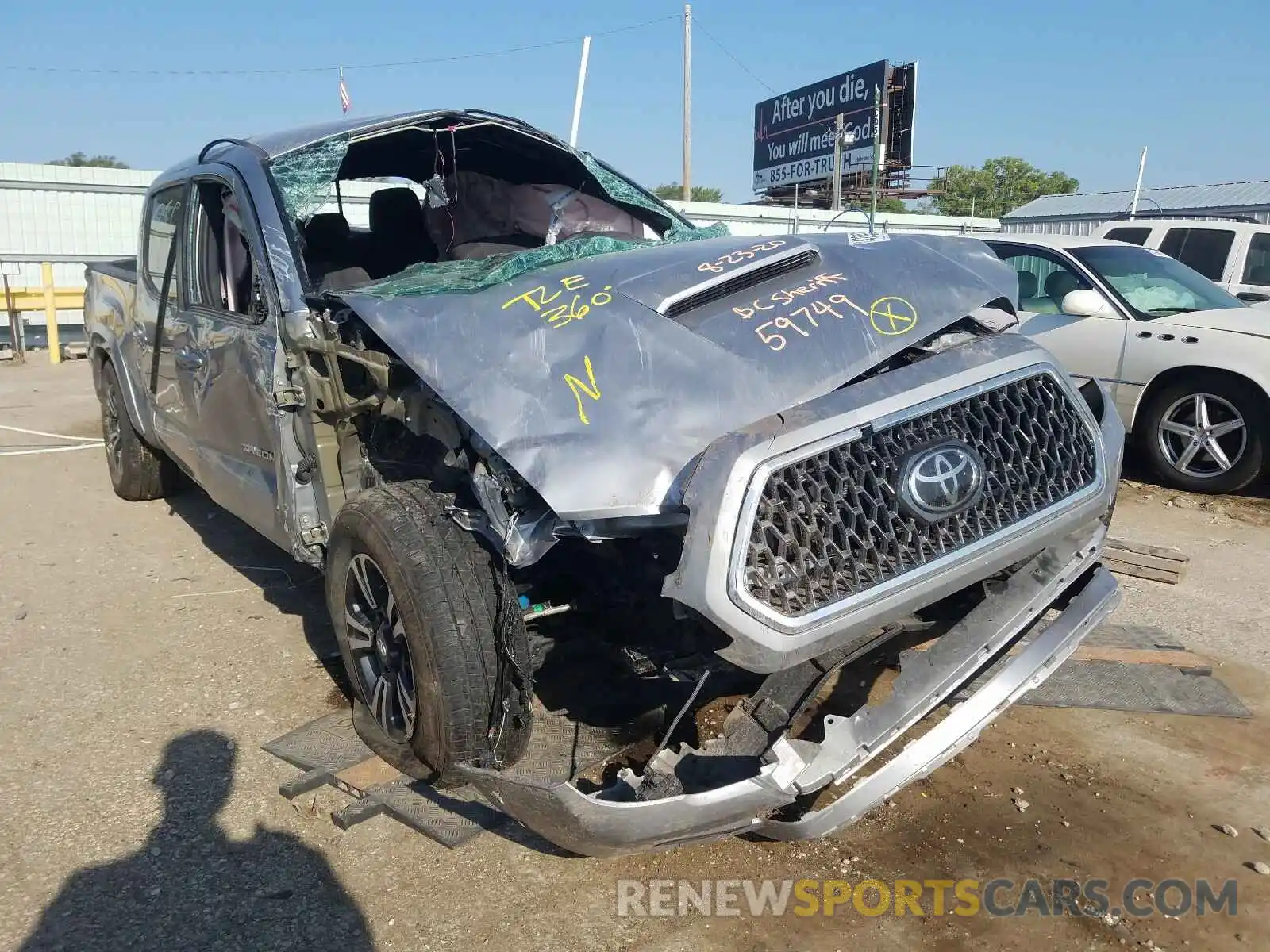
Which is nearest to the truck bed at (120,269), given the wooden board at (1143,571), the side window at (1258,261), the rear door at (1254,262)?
the wooden board at (1143,571)

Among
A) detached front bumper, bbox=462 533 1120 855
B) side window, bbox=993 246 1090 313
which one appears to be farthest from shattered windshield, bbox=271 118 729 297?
side window, bbox=993 246 1090 313

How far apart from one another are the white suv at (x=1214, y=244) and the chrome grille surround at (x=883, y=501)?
687 centimetres

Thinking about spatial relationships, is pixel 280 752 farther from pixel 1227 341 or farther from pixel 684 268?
pixel 1227 341

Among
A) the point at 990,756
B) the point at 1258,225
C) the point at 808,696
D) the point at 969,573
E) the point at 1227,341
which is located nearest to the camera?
the point at 969,573

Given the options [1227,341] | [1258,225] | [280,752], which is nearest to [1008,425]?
[280,752]

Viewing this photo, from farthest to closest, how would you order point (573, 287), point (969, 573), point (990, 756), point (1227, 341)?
point (1227, 341)
point (990, 756)
point (573, 287)
point (969, 573)

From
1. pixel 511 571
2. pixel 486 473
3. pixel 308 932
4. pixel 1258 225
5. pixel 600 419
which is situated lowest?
pixel 308 932

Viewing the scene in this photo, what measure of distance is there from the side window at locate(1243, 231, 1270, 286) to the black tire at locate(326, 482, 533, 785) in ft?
28.2

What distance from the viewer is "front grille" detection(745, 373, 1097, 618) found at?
2266 mm

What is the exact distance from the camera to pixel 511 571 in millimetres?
2959

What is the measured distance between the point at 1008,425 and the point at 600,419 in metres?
1.11

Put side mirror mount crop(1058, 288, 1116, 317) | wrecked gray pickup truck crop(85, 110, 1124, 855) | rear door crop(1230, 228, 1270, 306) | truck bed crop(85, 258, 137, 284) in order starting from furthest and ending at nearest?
1. rear door crop(1230, 228, 1270, 306)
2. side mirror mount crop(1058, 288, 1116, 317)
3. truck bed crop(85, 258, 137, 284)
4. wrecked gray pickup truck crop(85, 110, 1124, 855)

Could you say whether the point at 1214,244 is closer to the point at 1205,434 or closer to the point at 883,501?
the point at 1205,434

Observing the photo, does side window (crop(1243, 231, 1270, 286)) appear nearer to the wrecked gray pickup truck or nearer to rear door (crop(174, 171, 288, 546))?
the wrecked gray pickup truck
